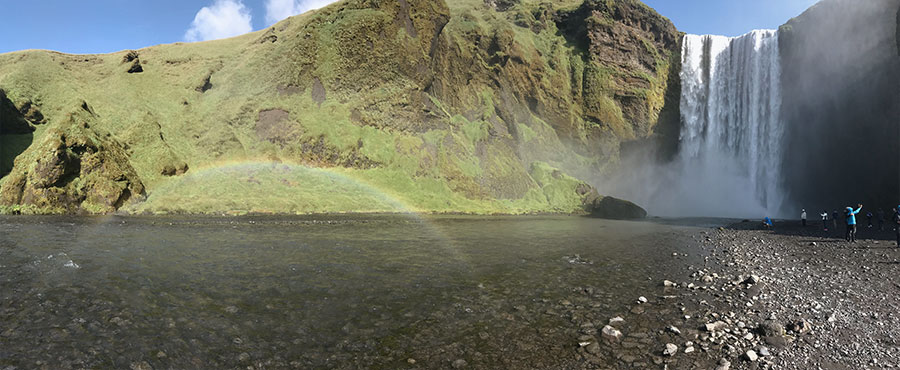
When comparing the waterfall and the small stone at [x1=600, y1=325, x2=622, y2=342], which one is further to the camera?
the waterfall

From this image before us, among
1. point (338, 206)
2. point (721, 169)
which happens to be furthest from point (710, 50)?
point (338, 206)

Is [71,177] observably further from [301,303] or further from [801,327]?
[801,327]

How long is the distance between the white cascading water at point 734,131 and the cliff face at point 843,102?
296 cm

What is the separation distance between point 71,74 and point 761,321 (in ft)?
328

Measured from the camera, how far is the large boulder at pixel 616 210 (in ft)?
219

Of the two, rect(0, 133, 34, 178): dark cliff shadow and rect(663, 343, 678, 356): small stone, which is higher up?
rect(0, 133, 34, 178): dark cliff shadow

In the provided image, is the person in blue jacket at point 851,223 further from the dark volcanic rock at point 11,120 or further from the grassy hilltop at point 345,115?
the dark volcanic rock at point 11,120

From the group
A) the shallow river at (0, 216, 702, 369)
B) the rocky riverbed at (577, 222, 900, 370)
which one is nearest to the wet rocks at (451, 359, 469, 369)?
the shallow river at (0, 216, 702, 369)

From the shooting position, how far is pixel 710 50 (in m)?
97.8

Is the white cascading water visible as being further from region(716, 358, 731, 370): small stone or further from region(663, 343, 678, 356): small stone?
region(716, 358, 731, 370): small stone

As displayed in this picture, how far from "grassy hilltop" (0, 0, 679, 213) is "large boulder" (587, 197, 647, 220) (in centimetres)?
450

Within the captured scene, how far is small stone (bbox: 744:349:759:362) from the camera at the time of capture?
7215mm

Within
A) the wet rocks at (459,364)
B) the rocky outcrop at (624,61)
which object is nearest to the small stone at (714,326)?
the wet rocks at (459,364)

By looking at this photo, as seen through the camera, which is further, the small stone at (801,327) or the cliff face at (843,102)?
the cliff face at (843,102)
